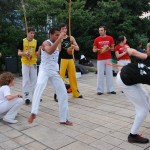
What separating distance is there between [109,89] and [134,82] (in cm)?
377

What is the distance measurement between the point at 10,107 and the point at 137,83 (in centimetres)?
259

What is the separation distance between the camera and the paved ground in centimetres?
432

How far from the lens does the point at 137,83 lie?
418 cm

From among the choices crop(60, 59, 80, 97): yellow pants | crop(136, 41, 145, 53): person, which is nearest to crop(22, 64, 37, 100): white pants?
crop(60, 59, 80, 97): yellow pants

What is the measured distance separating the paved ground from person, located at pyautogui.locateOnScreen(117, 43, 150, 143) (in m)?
0.33

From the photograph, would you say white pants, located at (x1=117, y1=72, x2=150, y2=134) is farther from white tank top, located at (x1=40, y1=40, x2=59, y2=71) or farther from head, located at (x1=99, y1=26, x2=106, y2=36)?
head, located at (x1=99, y1=26, x2=106, y2=36)

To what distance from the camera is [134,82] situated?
4.13 m

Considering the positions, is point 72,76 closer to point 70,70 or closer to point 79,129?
point 70,70

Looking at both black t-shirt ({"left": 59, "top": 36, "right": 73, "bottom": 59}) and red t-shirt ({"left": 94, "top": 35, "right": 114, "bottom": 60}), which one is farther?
red t-shirt ({"left": 94, "top": 35, "right": 114, "bottom": 60})

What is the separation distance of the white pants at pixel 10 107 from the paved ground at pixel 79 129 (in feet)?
0.59

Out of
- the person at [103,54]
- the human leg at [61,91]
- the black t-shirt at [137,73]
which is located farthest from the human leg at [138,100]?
the person at [103,54]

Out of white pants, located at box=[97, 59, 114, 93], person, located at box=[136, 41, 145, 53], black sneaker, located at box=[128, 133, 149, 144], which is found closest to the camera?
black sneaker, located at box=[128, 133, 149, 144]

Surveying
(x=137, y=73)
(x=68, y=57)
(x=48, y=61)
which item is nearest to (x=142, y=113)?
(x=137, y=73)

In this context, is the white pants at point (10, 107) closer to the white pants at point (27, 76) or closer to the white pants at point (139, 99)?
the white pants at point (27, 76)
